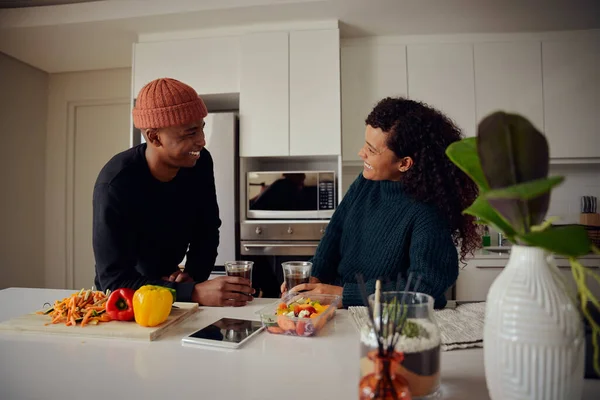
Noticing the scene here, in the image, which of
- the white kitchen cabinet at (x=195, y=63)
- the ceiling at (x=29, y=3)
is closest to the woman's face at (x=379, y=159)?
the white kitchen cabinet at (x=195, y=63)

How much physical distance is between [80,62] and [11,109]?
0.74 meters

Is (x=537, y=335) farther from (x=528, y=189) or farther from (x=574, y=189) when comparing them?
(x=574, y=189)

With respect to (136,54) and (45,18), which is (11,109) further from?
(136,54)

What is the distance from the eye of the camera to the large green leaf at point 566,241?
511mm

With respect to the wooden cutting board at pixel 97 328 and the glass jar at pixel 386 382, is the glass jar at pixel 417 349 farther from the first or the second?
the wooden cutting board at pixel 97 328

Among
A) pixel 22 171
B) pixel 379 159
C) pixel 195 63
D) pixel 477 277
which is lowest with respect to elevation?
pixel 477 277

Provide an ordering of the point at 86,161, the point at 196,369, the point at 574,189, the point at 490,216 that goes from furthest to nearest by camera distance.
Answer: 1. the point at 86,161
2. the point at 574,189
3. the point at 196,369
4. the point at 490,216

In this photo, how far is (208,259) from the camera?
1.74m

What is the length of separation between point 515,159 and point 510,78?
2.89 meters

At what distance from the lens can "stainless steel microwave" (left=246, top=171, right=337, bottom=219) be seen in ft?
9.31

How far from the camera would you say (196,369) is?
809mm

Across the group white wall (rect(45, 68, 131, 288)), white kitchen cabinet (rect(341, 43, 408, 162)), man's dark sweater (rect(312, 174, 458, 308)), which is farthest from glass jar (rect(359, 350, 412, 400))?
white wall (rect(45, 68, 131, 288))

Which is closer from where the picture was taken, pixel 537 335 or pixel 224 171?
pixel 537 335

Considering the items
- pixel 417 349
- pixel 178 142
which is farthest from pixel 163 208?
pixel 417 349
